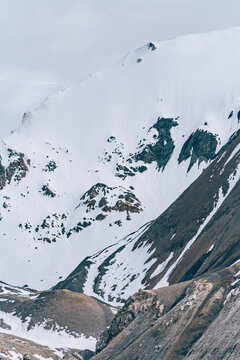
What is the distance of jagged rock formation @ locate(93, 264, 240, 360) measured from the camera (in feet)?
212

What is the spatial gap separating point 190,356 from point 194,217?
113m

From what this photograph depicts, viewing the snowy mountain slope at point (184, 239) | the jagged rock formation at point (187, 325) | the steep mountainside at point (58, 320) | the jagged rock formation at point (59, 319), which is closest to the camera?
the jagged rock formation at point (187, 325)

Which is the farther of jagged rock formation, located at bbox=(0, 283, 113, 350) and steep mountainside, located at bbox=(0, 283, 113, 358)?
jagged rock formation, located at bbox=(0, 283, 113, 350)

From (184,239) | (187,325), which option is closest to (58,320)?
(184,239)

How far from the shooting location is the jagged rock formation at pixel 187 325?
6475 cm

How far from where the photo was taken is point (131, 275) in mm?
184500

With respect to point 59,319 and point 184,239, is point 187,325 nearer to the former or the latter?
point 59,319

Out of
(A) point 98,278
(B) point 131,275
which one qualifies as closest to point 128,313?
(B) point 131,275

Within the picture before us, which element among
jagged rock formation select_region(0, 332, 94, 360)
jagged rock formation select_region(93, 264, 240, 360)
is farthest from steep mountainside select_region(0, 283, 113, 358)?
jagged rock formation select_region(93, 264, 240, 360)

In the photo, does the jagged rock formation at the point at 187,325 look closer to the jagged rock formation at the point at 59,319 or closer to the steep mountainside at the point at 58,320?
the steep mountainside at the point at 58,320

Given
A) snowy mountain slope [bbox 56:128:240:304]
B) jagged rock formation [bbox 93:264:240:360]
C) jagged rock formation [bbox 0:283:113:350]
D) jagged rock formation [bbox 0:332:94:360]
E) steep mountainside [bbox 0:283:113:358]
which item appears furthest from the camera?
snowy mountain slope [bbox 56:128:240:304]

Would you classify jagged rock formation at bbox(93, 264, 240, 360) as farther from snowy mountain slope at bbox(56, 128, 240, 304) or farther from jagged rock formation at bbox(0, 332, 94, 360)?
snowy mountain slope at bbox(56, 128, 240, 304)

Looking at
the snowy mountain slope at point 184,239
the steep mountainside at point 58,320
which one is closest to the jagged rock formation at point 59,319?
the steep mountainside at point 58,320

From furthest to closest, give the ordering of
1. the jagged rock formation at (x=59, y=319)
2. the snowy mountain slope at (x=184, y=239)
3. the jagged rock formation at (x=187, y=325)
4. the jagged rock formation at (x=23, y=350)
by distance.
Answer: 1. the snowy mountain slope at (x=184, y=239)
2. the jagged rock formation at (x=59, y=319)
3. the jagged rock formation at (x=23, y=350)
4. the jagged rock formation at (x=187, y=325)
